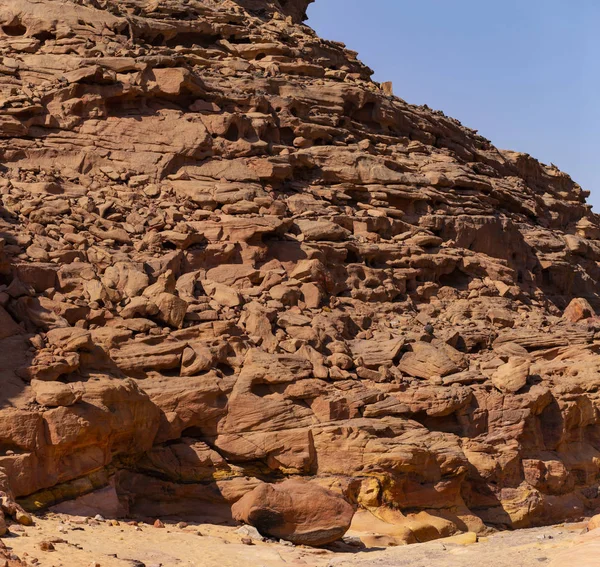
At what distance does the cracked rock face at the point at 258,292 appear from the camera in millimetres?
20031

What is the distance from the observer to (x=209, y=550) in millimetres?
16234

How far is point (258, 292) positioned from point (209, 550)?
9.53m

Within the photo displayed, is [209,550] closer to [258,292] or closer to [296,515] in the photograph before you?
[296,515]

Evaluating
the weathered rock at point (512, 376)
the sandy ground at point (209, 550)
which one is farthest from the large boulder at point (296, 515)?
the weathered rock at point (512, 376)

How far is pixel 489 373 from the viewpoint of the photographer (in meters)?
25.6

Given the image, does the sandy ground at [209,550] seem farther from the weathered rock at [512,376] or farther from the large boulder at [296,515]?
the weathered rock at [512,376]

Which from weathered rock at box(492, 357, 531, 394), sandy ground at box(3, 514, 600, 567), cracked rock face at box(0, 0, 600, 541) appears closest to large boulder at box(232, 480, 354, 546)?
sandy ground at box(3, 514, 600, 567)

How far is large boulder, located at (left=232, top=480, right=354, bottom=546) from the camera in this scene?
18500 millimetres

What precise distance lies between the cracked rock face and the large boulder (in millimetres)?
1716

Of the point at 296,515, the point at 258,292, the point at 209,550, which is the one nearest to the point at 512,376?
the point at 258,292

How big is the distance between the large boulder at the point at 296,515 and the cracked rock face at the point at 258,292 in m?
1.72

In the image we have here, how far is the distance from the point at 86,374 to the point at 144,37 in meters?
17.5

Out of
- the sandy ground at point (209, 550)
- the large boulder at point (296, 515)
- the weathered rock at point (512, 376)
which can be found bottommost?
the sandy ground at point (209, 550)

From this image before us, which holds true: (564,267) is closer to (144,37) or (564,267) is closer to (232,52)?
(232,52)
